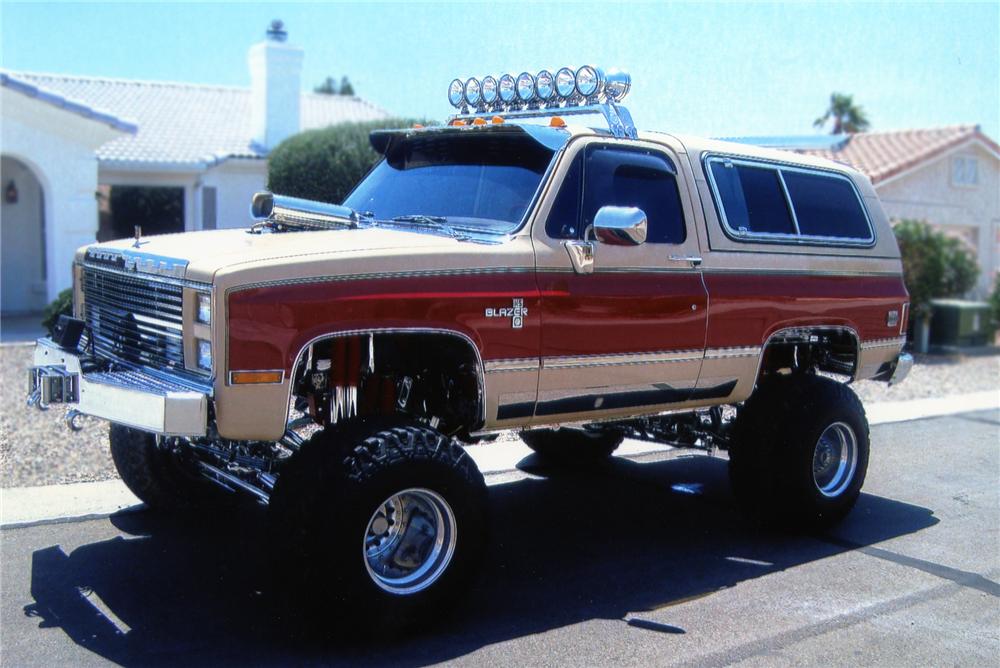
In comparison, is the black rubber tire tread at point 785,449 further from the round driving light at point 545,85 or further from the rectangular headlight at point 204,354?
the rectangular headlight at point 204,354

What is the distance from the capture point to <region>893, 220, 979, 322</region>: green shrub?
1736cm

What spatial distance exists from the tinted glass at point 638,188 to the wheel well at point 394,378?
3.57 feet

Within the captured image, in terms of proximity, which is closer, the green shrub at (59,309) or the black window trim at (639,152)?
the black window trim at (639,152)

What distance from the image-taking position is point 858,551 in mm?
6398

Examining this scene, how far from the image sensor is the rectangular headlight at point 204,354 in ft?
14.8

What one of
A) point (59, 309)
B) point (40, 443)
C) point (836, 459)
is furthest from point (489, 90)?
point (59, 309)

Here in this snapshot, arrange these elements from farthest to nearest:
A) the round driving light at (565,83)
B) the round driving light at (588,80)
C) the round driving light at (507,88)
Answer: the round driving light at (507,88)
the round driving light at (565,83)
the round driving light at (588,80)

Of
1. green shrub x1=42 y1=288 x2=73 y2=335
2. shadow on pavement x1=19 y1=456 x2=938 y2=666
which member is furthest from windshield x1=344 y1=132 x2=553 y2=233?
green shrub x1=42 y1=288 x2=73 y2=335

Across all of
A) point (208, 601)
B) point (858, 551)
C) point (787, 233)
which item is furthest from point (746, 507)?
point (208, 601)

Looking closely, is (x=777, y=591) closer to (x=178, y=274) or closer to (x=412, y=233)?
(x=412, y=233)

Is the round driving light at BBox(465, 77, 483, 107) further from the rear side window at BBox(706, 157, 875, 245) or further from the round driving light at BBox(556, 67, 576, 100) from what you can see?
the rear side window at BBox(706, 157, 875, 245)

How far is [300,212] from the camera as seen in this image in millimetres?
5641

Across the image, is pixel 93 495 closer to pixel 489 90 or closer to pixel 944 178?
pixel 489 90

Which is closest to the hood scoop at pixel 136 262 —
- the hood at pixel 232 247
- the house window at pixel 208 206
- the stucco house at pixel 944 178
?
the hood at pixel 232 247
